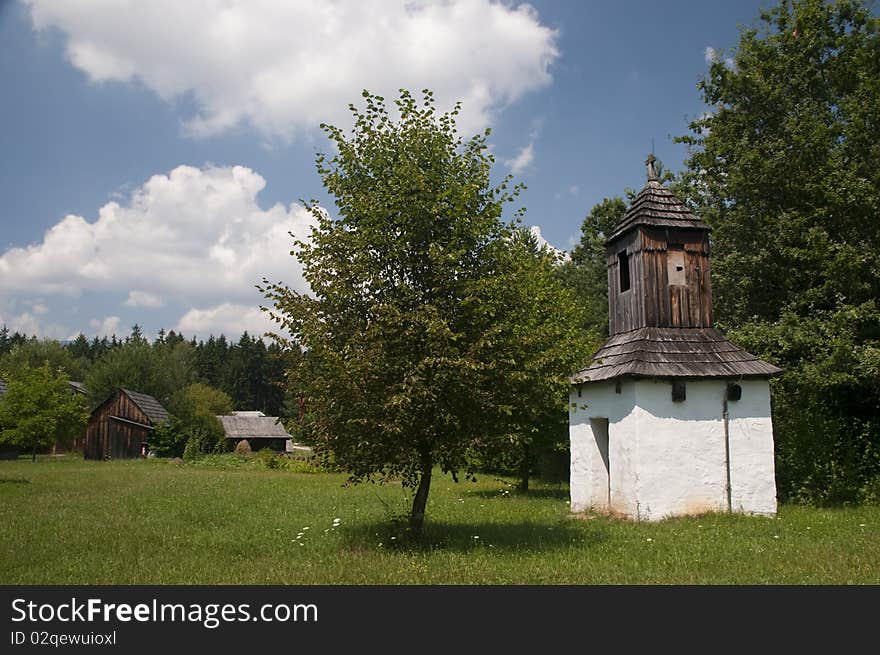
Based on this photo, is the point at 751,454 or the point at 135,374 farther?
the point at 135,374

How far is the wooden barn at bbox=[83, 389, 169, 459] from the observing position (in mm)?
47750

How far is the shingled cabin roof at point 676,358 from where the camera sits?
1378cm

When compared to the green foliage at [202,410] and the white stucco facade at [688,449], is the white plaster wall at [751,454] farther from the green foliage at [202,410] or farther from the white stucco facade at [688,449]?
the green foliage at [202,410]

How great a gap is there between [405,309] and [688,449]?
7.12 meters

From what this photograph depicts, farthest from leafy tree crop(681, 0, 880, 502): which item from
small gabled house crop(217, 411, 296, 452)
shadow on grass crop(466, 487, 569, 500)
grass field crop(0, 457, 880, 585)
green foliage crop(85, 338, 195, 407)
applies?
green foliage crop(85, 338, 195, 407)

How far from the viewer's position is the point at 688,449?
44.8 feet

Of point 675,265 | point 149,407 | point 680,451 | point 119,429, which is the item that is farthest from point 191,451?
point 680,451

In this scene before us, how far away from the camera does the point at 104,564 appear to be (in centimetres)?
931

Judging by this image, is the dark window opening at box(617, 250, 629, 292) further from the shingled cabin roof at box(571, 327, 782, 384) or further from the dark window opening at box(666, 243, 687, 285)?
the shingled cabin roof at box(571, 327, 782, 384)

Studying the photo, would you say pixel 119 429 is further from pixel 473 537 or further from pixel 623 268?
pixel 473 537

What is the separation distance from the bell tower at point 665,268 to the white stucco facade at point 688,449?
1.97 metres

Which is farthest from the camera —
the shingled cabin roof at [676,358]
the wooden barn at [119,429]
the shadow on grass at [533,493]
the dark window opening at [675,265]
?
the wooden barn at [119,429]

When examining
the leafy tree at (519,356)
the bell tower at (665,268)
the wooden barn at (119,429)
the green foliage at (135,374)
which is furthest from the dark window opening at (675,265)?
the green foliage at (135,374)
